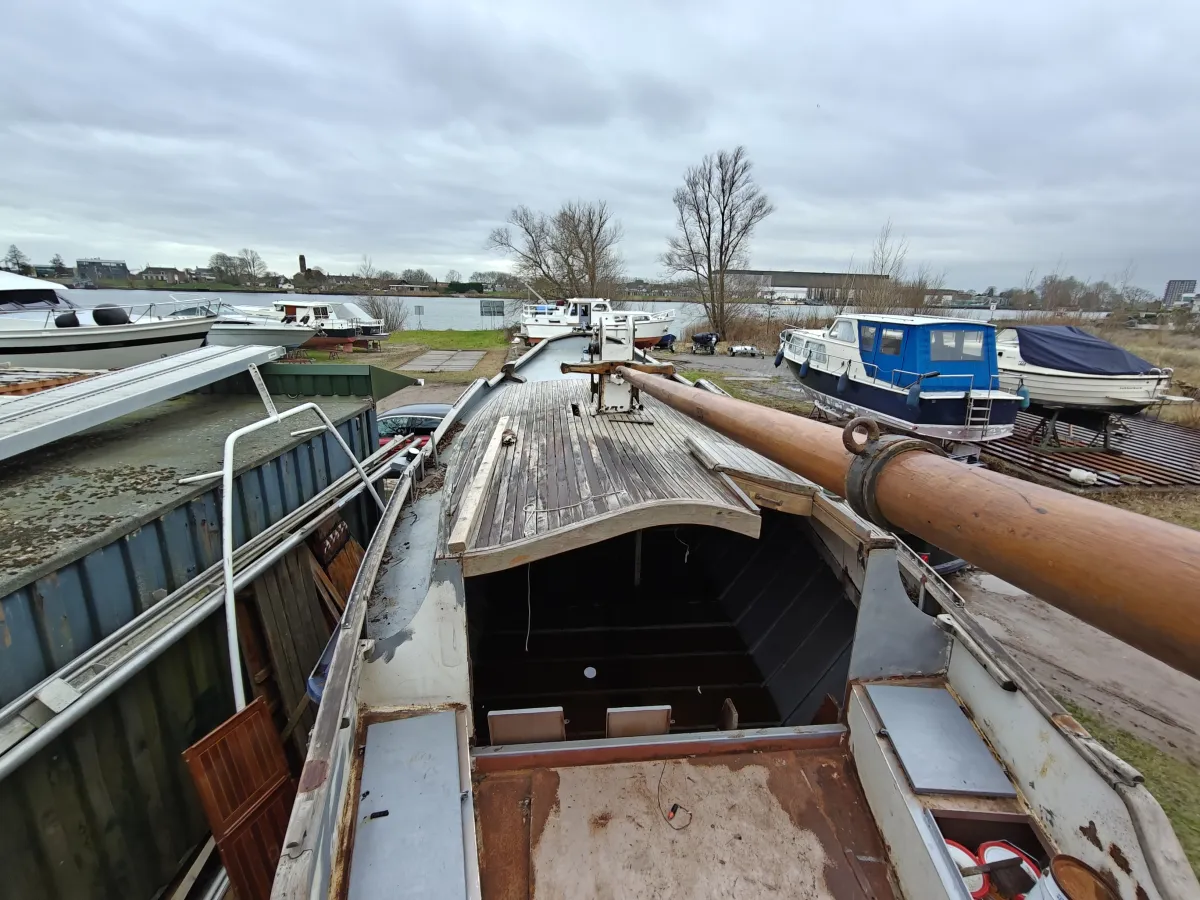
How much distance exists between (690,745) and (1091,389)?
14.2 metres

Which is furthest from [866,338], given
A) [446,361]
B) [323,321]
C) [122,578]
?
[323,321]

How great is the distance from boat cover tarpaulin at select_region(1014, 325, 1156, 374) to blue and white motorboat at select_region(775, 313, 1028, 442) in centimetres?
205

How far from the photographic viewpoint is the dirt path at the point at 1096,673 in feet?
17.4

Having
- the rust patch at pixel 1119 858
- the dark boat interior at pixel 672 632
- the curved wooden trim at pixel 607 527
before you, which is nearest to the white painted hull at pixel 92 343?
the dark boat interior at pixel 672 632

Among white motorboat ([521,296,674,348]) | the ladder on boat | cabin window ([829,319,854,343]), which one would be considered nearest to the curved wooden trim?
the ladder on boat

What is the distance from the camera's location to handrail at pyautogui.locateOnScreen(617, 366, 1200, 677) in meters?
0.83

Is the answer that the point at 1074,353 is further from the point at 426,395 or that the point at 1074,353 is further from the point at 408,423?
the point at 426,395

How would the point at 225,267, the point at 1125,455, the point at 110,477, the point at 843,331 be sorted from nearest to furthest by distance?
the point at 110,477, the point at 1125,455, the point at 843,331, the point at 225,267

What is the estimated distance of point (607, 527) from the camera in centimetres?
338

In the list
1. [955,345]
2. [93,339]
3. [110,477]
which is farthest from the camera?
[955,345]

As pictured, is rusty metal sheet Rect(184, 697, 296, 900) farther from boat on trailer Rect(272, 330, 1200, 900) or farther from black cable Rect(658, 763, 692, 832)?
black cable Rect(658, 763, 692, 832)

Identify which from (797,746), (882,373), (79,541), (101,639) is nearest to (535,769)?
(797,746)

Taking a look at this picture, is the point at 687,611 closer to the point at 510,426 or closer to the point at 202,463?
the point at 510,426

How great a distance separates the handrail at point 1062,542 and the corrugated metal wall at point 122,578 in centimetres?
386
